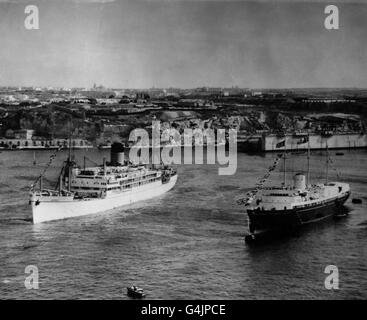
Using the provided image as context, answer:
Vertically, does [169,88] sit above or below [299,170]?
above

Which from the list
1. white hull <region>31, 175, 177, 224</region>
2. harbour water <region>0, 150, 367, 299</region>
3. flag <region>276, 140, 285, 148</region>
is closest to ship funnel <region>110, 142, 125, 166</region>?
white hull <region>31, 175, 177, 224</region>

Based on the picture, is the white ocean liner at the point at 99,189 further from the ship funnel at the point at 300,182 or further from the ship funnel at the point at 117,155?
the ship funnel at the point at 300,182

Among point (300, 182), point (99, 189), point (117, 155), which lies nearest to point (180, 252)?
point (300, 182)

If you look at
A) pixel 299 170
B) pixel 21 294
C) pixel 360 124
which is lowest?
pixel 21 294

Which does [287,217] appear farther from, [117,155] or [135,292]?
[117,155]

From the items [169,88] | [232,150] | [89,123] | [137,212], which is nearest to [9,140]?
[89,123]

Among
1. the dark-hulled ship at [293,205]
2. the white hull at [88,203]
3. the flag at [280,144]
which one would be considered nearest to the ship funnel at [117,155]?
the white hull at [88,203]

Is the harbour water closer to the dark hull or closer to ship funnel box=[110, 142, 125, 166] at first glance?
the dark hull
